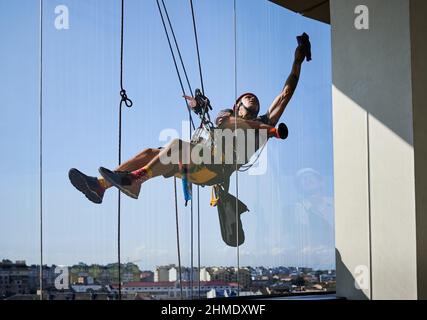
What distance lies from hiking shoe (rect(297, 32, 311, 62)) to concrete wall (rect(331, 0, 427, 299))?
23.7 inches

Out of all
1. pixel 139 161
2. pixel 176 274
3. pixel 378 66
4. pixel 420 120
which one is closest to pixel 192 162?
pixel 139 161

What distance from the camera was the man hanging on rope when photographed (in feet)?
13.5

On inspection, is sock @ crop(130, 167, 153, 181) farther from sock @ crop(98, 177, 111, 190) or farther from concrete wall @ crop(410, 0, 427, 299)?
concrete wall @ crop(410, 0, 427, 299)

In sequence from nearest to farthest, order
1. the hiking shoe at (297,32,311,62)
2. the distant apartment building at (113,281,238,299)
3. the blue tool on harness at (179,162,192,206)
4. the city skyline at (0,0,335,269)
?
the city skyline at (0,0,335,269), the distant apartment building at (113,281,238,299), the blue tool on harness at (179,162,192,206), the hiking shoe at (297,32,311,62)

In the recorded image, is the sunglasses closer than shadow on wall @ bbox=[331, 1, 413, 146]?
No

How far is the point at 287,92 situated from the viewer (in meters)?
4.83

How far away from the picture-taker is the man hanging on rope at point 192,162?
4.12 metres

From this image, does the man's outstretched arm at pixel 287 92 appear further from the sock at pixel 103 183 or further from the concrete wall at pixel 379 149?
the sock at pixel 103 183

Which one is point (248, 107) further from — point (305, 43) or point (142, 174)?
point (142, 174)

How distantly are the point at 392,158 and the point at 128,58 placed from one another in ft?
5.40

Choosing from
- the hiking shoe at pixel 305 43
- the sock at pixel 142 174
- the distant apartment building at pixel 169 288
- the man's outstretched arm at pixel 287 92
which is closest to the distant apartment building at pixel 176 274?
the distant apartment building at pixel 169 288

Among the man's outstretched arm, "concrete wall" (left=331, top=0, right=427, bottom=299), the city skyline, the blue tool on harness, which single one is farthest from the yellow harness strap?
"concrete wall" (left=331, top=0, right=427, bottom=299)

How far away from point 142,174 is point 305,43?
5.20 feet

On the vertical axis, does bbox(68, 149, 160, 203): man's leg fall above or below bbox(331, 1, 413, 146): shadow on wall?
below
